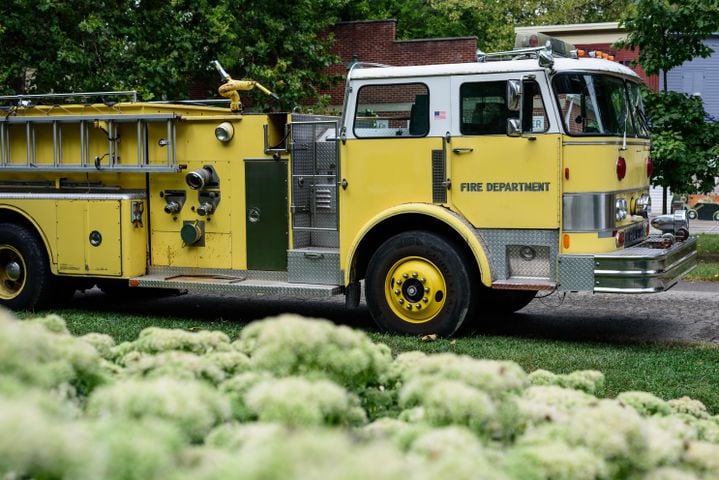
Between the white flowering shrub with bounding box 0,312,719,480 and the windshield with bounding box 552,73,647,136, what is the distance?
575 cm

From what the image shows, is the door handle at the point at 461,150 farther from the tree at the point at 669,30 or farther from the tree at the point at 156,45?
the tree at the point at 156,45

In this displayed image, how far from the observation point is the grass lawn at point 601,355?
7.65 m

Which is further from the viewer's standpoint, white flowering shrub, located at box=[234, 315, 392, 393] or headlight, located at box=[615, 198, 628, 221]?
headlight, located at box=[615, 198, 628, 221]

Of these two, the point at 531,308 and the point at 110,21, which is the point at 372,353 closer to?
the point at 531,308

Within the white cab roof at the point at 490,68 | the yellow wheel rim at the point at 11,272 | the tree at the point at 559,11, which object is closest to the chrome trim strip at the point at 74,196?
the yellow wheel rim at the point at 11,272

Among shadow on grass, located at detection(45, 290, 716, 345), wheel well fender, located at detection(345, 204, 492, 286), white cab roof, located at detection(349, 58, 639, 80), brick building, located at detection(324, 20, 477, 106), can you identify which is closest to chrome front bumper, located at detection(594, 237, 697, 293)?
shadow on grass, located at detection(45, 290, 716, 345)

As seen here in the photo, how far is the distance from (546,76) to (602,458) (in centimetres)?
691

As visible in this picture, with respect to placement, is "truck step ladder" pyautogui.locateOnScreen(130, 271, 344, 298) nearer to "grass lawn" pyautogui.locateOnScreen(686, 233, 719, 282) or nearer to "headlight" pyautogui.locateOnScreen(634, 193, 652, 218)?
"headlight" pyautogui.locateOnScreen(634, 193, 652, 218)

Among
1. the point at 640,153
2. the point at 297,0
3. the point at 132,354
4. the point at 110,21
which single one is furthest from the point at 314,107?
the point at 132,354

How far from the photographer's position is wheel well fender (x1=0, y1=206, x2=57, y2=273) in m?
11.1

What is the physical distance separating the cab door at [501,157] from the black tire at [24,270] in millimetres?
4686

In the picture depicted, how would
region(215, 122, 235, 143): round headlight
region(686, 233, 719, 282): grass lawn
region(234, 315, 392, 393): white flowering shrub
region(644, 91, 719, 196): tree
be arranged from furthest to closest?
region(644, 91, 719, 196): tree
region(686, 233, 719, 282): grass lawn
region(215, 122, 235, 143): round headlight
region(234, 315, 392, 393): white flowering shrub

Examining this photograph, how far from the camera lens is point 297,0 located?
2227 centimetres

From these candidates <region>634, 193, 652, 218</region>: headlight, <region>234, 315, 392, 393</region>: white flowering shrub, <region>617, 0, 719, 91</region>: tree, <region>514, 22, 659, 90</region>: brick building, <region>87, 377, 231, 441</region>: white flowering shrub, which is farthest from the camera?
<region>514, 22, 659, 90</region>: brick building
